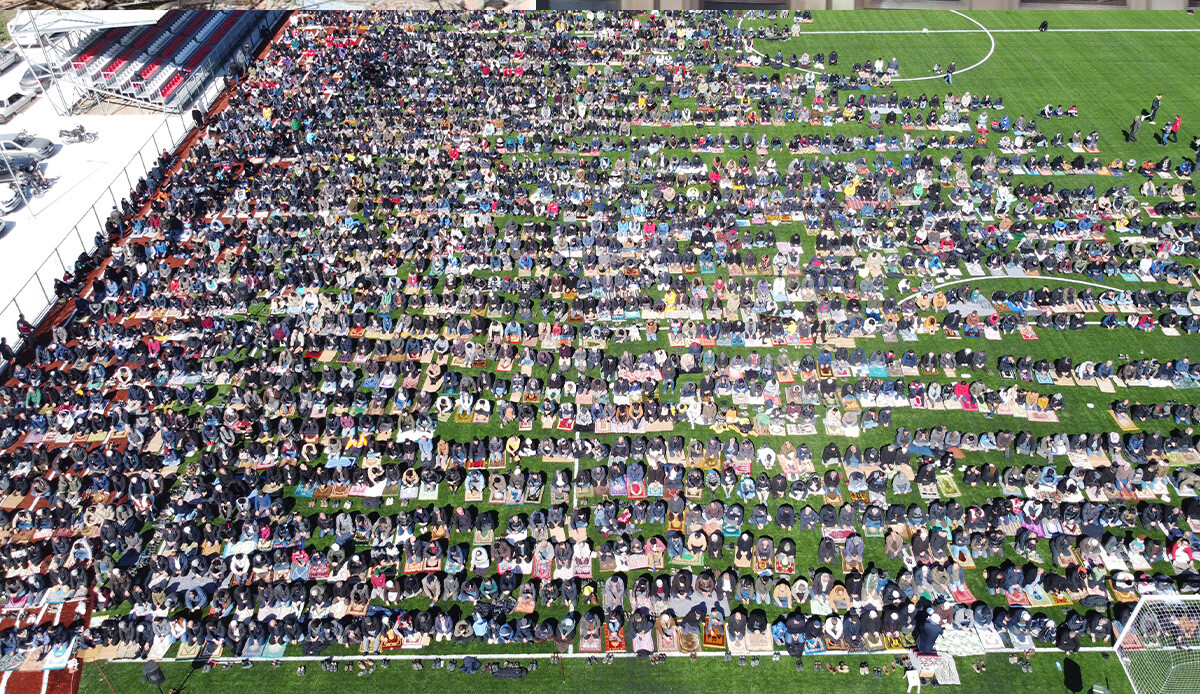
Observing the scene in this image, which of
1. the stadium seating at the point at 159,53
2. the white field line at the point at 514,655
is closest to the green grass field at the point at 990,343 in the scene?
the white field line at the point at 514,655

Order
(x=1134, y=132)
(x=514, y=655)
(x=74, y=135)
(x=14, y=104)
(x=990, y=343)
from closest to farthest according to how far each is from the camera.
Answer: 1. (x=514, y=655)
2. (x=990, y=343)
3. (x=1134, y=132)
4. (x=74, y=135)
5. (x=14, y=104)

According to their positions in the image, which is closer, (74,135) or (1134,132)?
(1134,132)

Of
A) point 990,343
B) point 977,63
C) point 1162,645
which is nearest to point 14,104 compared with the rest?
point 990,343

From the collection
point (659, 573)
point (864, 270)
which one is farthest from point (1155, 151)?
point (659, 573)

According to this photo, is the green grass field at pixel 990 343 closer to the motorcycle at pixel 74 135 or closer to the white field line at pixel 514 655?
the white field line at pixel 514 655

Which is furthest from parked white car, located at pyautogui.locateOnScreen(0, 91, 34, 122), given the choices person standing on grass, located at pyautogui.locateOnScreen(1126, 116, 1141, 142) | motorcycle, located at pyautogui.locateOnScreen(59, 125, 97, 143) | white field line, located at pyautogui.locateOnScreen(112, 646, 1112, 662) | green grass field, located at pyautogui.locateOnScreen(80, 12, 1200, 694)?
person standing on grass, located at pyautogui.locateOnScreen(1126, 116, 1141, 142)

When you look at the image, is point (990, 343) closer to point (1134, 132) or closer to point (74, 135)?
point (1134, 132)

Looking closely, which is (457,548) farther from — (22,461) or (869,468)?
(22,461)
